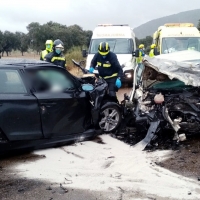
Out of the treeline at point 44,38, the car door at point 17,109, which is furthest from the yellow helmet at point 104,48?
the treeline at point 44,38

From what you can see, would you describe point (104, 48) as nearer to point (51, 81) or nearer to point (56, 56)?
point (56, 56)

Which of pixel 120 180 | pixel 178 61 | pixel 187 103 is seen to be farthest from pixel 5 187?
pixel 178 61

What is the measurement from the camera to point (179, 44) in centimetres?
1347

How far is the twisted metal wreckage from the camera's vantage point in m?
5.91

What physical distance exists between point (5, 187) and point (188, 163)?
99.1 inches

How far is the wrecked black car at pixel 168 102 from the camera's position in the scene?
591cm

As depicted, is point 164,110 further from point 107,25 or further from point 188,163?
point 107,25

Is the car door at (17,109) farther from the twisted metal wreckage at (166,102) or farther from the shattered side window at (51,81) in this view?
the twisted metal wreckage at (166,102)

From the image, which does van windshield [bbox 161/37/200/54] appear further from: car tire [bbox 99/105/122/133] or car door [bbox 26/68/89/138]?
car door [bbox 26/68/89/138]

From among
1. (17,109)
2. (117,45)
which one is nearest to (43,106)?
(17,109)

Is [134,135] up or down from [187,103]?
down

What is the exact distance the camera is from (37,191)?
13.7 ft

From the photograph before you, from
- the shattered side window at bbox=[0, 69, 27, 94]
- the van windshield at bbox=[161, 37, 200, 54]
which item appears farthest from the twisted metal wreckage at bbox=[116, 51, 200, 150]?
the van windshield at bbox=[161, 37, 200, 54]

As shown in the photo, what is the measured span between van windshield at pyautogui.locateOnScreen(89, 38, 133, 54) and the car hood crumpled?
644 cm
